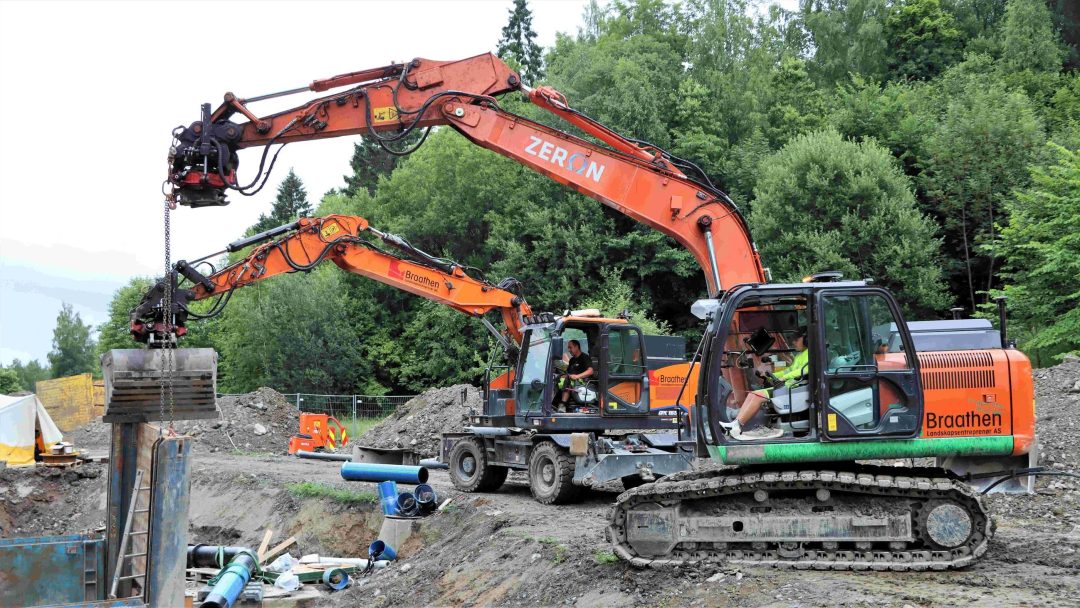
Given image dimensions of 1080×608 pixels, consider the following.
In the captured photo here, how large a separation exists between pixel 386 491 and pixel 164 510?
511 centimetres

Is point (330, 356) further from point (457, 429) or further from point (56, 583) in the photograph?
point (56, 583)

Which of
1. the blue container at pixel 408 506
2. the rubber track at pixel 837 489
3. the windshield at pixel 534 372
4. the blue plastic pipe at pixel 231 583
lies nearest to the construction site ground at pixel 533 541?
the rubber track at pixel 837 489

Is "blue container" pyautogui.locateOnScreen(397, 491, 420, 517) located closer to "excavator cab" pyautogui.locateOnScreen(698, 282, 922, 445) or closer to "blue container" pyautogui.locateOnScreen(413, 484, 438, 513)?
"blue container" pyautogui.locateOnScreen(413, 484, 438, 513)

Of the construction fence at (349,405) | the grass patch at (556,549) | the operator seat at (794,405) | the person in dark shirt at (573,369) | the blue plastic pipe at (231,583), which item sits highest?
the person in dark shirt at (573,369)

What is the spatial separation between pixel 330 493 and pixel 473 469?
257 cm

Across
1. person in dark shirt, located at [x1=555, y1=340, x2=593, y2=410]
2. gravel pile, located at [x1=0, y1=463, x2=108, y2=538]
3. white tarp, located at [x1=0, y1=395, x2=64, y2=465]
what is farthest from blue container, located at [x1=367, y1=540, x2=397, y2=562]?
white tarp, located at [x1=0, y1=395, x2=64, y2=465]

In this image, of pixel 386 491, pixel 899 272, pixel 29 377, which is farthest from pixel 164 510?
pixel 29 377

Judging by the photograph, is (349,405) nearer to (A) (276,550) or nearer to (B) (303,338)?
(B) (303,338)

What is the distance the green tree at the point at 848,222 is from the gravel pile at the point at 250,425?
48.7ft

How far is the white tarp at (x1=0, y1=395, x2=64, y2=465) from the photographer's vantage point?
74.1 feet

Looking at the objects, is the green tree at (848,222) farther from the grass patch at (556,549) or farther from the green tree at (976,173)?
the grass patch at (556,549)

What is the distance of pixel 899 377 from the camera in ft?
26.1

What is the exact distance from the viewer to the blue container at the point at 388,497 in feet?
45.4

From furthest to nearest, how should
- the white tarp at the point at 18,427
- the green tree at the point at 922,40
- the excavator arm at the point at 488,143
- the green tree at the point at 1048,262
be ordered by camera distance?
the green tree at the point at 922,40, the green tree at the point at 1048,262, the white tarp at the point at 18,427, the excavator arm at the point at 488,143
